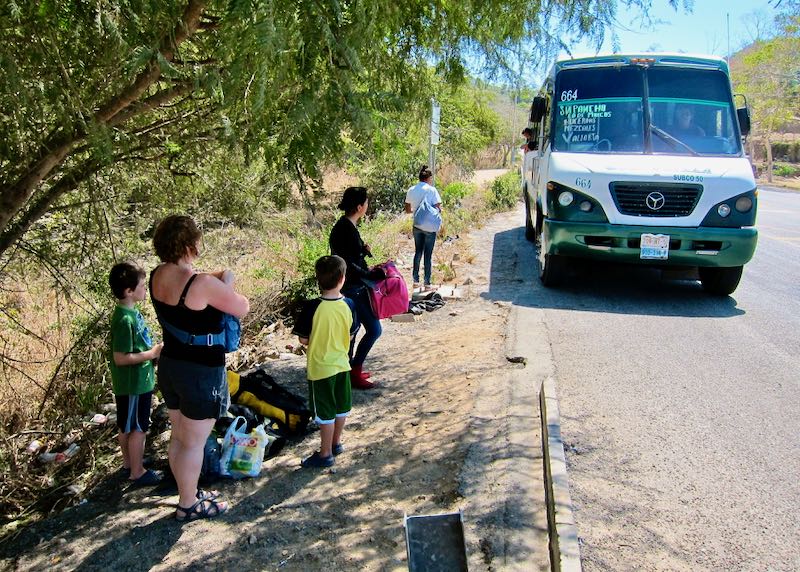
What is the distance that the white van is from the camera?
736 cm

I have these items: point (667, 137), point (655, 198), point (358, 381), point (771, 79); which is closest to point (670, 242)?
point (655, 198)

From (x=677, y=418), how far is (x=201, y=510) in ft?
10.6

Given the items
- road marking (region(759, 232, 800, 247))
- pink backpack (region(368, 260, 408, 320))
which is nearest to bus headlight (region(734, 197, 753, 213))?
pink backpack (region(368, 260, 408, 320))

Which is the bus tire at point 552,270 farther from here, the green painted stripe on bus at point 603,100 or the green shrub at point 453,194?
the green shrub at point 453,194

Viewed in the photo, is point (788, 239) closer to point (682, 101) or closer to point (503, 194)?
point (682, 101)

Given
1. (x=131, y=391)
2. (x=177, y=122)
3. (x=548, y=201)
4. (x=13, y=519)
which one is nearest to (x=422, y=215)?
(x=548, y=201)

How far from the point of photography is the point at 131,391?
12.9 feet

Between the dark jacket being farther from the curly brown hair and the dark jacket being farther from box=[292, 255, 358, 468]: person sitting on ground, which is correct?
the curly brown hair

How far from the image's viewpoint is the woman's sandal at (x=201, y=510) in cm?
350

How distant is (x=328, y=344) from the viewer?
156 inches

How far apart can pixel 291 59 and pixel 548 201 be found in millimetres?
5741

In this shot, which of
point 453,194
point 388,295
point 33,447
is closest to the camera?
point 33,447

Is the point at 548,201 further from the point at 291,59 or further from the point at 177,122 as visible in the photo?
the point at 291,59

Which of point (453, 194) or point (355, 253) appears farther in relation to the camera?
point (453, 194)
